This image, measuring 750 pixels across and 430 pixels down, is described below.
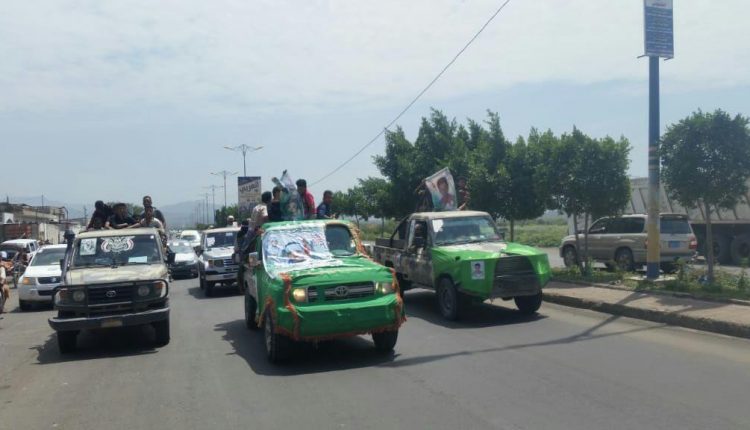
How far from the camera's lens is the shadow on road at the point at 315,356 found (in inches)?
324

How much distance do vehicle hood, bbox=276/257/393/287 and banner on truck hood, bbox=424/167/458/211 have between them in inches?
320

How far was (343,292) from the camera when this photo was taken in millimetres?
8289

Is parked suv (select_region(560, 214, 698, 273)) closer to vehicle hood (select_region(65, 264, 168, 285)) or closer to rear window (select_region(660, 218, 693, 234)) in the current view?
rear window (select_region(660, 218, 693, 234))

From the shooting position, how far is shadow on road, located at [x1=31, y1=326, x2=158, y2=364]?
981 cm

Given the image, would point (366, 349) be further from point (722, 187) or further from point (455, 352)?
point (722, 187)

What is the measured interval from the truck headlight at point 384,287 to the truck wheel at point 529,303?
4.05m

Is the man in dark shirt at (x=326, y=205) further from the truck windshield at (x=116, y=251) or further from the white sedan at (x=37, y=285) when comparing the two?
the white sedan at (x=37, y=285)

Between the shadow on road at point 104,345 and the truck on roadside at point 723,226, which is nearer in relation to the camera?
the shadow on road at point 104,345

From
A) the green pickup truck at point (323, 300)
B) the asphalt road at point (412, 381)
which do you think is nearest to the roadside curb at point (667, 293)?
the asphalt road at point (412, 381)

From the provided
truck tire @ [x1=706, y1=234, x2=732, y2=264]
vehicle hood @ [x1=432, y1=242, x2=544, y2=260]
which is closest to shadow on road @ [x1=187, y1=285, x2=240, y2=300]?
vehicle hood @ [x1=432, y1=242, x2=544, y2=260]

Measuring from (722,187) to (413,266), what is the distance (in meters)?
6.17

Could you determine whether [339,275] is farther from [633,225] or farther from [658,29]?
[633,225]

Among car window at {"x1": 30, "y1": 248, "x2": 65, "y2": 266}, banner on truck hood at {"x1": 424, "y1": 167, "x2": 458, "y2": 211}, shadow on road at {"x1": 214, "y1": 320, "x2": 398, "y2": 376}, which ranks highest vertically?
banner on truck hood at {"x1": 424, "y1": 167, "x2": 458, "y2": 211}

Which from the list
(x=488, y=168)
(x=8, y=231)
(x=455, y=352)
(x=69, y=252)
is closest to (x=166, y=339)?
(x=69, y=252)
